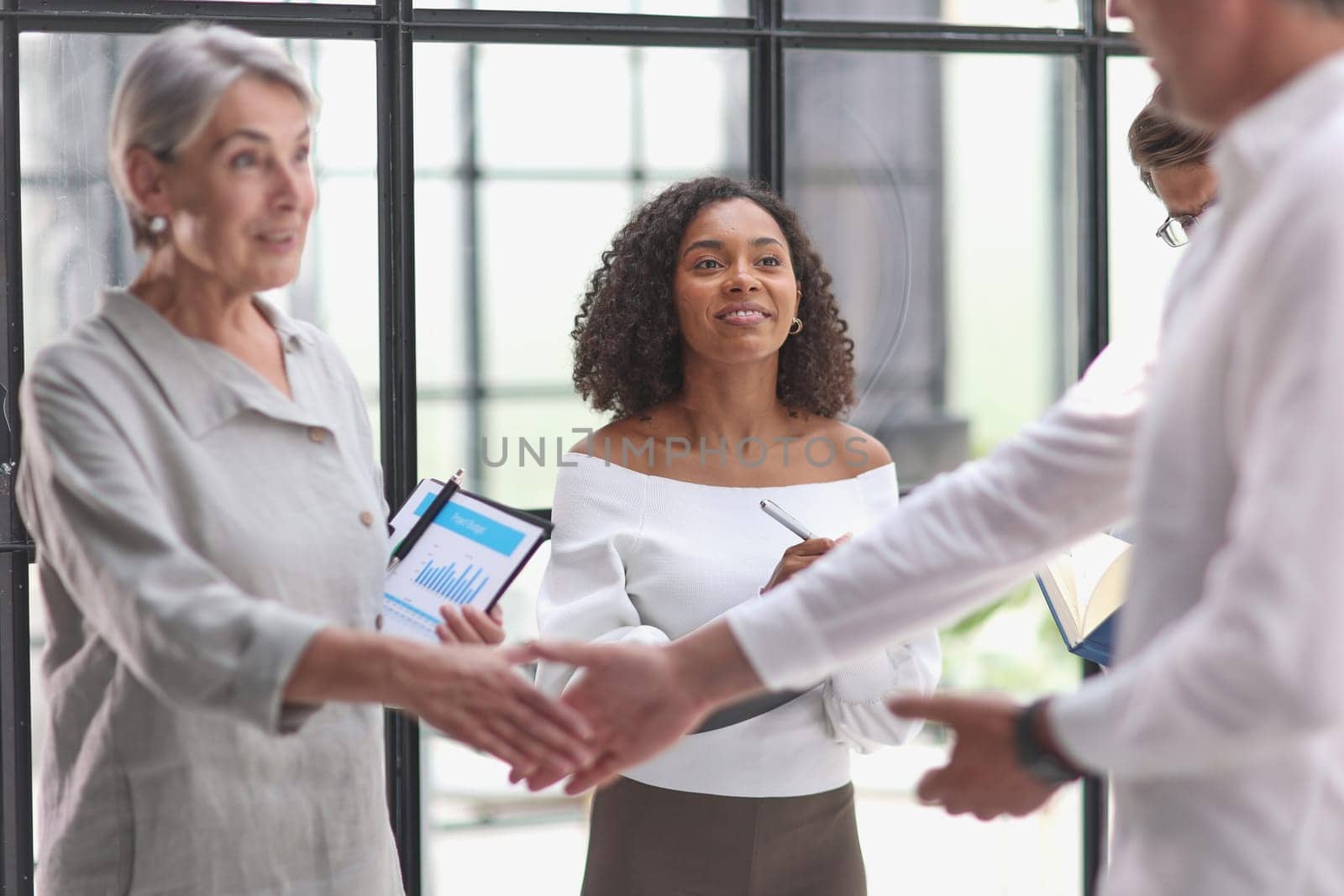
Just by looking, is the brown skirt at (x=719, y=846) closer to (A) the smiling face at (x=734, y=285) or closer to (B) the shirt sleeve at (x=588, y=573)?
(B) the shirt sleeve at (x=588, y=573)

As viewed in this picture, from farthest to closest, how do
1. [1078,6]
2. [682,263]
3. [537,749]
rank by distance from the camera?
[1078,6]
[682,263]
[537,749]

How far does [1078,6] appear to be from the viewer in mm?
3600

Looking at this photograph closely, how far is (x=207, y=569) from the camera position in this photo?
153cm

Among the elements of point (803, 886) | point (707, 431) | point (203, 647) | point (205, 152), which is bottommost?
point (803, 886)

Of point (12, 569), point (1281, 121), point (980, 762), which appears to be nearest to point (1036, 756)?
point (980, 762)

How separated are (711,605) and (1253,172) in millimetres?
1493

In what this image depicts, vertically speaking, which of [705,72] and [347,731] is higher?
[705,72]

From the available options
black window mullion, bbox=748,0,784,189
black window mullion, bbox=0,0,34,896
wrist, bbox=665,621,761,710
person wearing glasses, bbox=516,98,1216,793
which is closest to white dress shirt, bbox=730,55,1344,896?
person wearing glasses, bbox=516,98,1216,793

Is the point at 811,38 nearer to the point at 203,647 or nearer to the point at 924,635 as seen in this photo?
the point at 924,635

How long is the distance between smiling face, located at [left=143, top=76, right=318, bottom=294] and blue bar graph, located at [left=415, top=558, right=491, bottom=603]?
1.62 feet

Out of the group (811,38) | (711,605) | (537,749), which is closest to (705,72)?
(811,38)

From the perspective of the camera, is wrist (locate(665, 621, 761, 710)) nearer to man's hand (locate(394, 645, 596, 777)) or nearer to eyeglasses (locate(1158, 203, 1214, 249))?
man's hand (locate(394, 645, 596, 777))

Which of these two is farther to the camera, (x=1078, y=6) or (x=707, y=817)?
(x=1078, y=6)

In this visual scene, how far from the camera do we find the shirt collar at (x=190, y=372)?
163 cm
